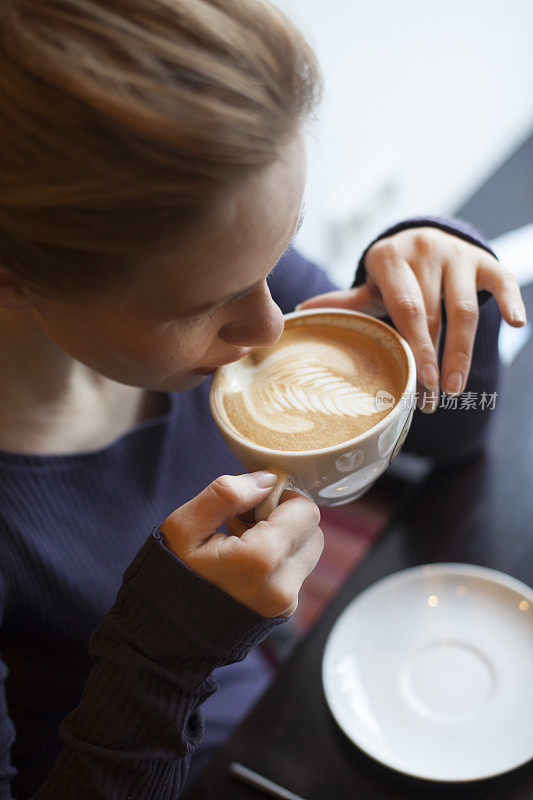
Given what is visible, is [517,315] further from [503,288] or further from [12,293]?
[12,293]

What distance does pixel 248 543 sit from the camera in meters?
0.42

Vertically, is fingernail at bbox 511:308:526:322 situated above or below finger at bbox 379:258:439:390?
above

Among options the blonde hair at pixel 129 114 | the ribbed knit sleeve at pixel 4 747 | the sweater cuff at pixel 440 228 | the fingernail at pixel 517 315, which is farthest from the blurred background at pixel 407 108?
the ribbed knit sleeve at pixel 4 747

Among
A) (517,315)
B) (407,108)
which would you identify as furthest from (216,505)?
(407,108)

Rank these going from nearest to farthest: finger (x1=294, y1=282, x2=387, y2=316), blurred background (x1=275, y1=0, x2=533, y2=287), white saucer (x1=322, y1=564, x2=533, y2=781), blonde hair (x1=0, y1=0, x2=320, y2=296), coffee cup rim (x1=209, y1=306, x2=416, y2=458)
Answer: blonde hair (x1=0, y1=0, x2=320, y2=296) < coffee cup rim (x1=209, y1=306, x2=416, y2=458) < white saucer (x1=322, y1=564, x2=533, y2=781) < finger (x1=294, y1=282, x2=387, y2=316) < blurred background (x1=275, y1=0, x2=533, y2=287)

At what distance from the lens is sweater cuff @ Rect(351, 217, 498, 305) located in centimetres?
67

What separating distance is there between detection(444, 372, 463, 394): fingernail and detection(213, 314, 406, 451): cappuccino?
2.7 inches

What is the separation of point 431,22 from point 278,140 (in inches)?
60.1

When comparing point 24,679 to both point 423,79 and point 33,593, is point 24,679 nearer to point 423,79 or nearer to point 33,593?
point 33,593

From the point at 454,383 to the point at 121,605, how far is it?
1.11 feet

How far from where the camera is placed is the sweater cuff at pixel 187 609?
430 millimetres

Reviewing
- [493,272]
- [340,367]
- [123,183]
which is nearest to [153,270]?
[123,183]

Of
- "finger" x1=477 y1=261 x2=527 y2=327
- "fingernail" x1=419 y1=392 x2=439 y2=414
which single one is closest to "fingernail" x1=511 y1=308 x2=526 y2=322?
"finger" x1=477 y1=261 x2=527 y2=327

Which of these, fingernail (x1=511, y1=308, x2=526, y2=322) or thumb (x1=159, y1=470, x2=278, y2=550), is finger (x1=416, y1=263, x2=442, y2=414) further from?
thumb (x1=159, y1=470, x2=278, y2=550)
